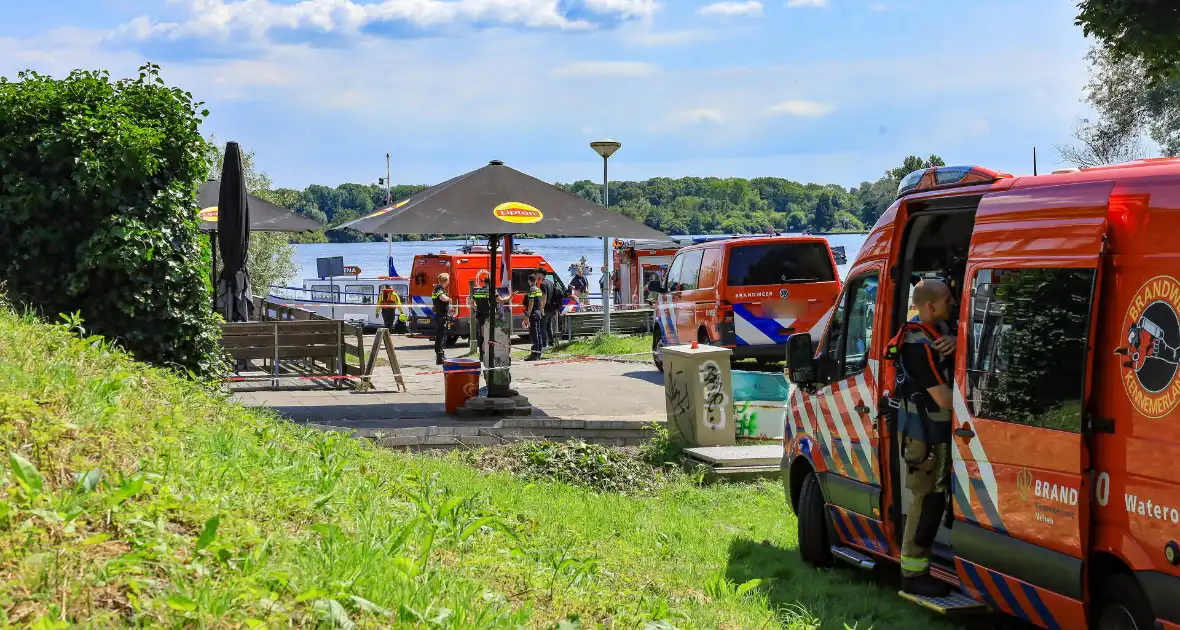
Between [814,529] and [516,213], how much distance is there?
658cm

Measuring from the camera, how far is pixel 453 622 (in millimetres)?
3955

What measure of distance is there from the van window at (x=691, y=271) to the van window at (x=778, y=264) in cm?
105

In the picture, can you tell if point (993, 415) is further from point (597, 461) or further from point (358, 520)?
point (597, 461)

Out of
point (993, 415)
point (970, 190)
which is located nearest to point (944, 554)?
point (993, 415)

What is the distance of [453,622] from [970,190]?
3721 mm

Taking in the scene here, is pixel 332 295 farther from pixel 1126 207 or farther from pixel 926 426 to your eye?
pixel 1126 207

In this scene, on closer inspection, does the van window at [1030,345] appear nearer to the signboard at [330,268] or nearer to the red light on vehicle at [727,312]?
the red light on vehicle at [727,312]

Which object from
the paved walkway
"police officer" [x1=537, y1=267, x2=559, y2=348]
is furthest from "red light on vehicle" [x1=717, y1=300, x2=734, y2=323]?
"police officer" [x1=537, y1=267, x2=559, y2=348]

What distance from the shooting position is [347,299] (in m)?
41.1

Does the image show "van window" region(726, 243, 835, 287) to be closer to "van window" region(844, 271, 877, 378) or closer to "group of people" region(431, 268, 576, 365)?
"group of people" region(431, 268, 576, 365)

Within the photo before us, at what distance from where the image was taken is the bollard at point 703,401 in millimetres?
11625

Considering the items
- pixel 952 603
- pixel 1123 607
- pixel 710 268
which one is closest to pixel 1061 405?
pixel 1123 607

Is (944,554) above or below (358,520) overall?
below

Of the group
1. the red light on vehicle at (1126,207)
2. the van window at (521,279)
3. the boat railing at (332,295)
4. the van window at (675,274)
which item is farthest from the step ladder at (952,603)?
the boat railing at (332,295)
